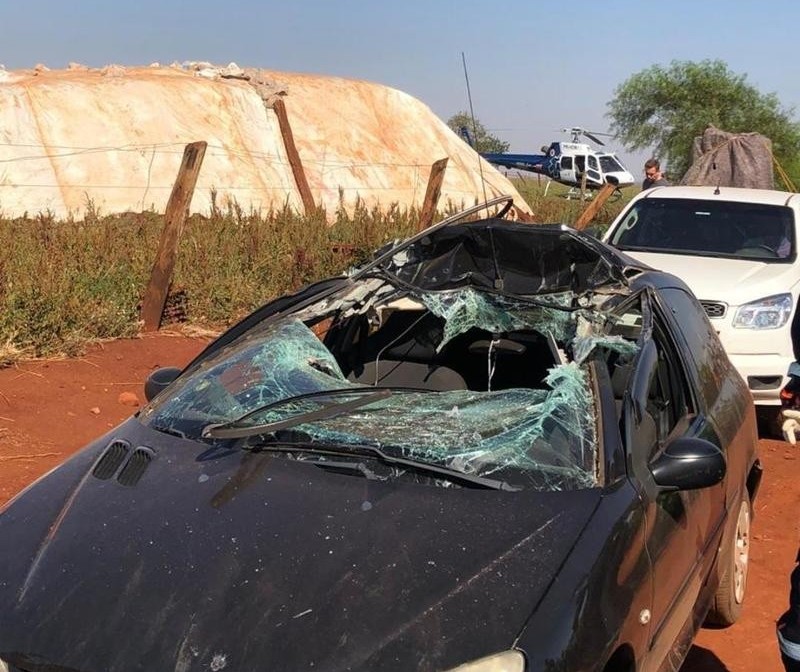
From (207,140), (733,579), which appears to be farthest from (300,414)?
(207,140)

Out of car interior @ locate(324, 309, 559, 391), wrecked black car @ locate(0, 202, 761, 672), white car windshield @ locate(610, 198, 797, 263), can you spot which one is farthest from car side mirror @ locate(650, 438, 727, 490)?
white car windshield @ locate(610, 198, 797, 263)

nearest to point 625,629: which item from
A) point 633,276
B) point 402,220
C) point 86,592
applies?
point 86,592

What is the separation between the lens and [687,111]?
1390 inches

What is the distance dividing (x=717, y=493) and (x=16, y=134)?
1926cm

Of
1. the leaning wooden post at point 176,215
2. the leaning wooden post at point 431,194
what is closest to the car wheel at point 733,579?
the leaning wooden post at point 176,215

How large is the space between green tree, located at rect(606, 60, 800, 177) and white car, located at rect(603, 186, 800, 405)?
21.9 m

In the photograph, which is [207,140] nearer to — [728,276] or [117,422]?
[117,422]

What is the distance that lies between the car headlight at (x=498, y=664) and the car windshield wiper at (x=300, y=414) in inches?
44.2

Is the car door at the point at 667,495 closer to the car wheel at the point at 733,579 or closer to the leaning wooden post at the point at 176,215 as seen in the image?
the car wheel at the point at 733,579

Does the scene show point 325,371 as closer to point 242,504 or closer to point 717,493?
point 242,504

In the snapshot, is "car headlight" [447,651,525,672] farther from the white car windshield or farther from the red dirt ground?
the white car windshield

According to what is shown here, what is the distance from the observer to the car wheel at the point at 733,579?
4191 millimetres

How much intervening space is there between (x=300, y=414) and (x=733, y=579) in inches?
87.2

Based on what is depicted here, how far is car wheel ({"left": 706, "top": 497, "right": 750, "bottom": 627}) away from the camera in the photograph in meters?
4.19
